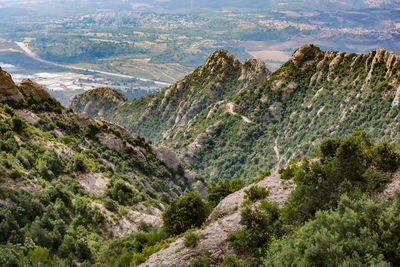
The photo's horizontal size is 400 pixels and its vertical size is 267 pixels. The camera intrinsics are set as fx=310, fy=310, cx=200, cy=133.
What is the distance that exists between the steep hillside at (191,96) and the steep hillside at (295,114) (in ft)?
69.5

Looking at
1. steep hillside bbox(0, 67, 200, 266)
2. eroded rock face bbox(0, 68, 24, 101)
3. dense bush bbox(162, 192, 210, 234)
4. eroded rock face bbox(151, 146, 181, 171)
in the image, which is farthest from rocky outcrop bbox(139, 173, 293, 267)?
eroded rock face bbox(151, 146, 181, 171)

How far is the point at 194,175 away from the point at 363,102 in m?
54.0

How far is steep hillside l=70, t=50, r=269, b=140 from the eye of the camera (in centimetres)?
15000

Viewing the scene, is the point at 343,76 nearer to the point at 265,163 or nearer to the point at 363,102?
the point at 363,102

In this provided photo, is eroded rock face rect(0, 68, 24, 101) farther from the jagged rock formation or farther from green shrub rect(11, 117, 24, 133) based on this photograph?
the jagged rock formation

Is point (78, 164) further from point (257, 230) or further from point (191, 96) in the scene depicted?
point (191, 96)

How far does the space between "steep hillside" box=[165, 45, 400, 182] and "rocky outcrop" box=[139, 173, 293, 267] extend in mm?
65212

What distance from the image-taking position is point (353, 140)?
74.0 ft

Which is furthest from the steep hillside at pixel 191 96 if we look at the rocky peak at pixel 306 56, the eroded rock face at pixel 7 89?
the eroded rock face at pixel 7 89

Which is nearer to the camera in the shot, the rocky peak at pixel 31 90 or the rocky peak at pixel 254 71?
the rocky peak at pixel 31 90

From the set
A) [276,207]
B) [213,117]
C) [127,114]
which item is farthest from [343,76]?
[127,114]

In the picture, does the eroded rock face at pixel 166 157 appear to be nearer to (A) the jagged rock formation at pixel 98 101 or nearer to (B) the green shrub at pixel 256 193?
(B) the green shrub at pixel 256 193

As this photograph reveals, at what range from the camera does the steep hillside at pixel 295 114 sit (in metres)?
88.6

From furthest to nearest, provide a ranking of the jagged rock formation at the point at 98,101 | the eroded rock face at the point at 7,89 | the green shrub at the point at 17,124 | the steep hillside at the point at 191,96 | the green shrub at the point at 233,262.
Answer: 1. the jagged rock formation at the point at 98,101
2. the steep hillside at the point at 191,96
3. the eroded rock face at the point at 7,89
4. the green shrub at the point at 17,124
5. the green shrub at the point at 233,262
